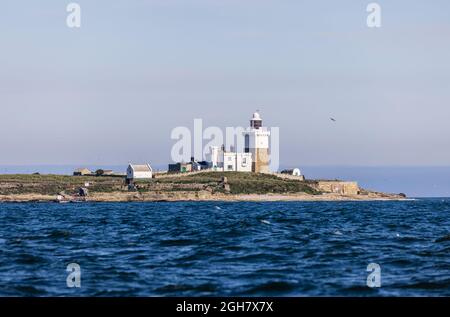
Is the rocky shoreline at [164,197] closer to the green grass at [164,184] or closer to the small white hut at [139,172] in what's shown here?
the green grass at [164,184]

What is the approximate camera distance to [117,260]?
107ft

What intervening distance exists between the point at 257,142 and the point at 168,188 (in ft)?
65.6

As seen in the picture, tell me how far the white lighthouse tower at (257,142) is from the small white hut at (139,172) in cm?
1874

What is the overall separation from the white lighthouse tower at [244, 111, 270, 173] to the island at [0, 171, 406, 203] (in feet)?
8.19

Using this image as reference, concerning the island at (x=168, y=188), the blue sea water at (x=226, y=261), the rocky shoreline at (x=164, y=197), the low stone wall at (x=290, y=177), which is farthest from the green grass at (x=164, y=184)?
the blue sea water at (x=226, y=261)

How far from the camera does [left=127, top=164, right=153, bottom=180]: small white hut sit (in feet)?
531

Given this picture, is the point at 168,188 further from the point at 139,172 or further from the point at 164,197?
the point at 139,172

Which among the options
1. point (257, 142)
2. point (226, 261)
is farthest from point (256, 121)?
point (226, 261)

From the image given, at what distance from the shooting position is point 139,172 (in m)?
163

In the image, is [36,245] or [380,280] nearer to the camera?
[380,280]

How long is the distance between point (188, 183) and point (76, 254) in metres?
126

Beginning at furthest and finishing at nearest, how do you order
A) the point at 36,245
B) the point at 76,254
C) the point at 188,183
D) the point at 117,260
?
Answer: the point at 188,183 → the point at 36,245 → the point at 76,254 → the point at 117,260
